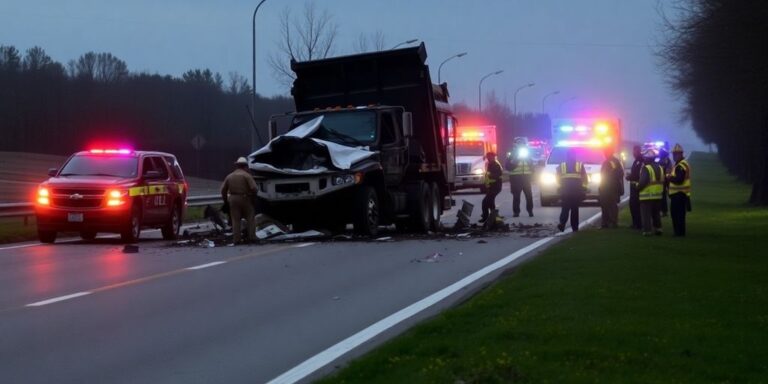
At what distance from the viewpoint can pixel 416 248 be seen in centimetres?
2103

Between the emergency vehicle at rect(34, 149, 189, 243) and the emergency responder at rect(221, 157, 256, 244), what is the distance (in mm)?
2272

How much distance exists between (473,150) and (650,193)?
97.8 ft

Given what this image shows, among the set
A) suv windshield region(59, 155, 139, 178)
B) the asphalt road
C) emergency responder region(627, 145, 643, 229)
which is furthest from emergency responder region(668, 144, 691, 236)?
suv windshield region(59, 155, 139, 178)

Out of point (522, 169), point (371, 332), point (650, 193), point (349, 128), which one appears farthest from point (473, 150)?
point (371, 332)

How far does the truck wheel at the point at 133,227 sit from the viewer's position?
23000 mm

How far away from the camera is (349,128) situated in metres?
23.8

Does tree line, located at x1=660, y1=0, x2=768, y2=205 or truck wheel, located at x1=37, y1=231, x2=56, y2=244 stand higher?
tree line, located at x1=660, y1=0, x2=768, y2=205

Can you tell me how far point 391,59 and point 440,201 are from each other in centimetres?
401

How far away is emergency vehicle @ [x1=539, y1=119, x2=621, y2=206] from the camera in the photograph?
36.9m

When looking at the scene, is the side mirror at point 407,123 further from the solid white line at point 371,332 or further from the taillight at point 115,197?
the solid white line at point 371,332

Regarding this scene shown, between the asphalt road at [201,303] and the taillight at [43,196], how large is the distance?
118 cm

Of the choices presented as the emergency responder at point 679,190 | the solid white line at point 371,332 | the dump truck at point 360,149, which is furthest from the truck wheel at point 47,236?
the emergency responder at point 679,190

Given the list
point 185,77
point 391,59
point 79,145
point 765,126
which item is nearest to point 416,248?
point 391,59

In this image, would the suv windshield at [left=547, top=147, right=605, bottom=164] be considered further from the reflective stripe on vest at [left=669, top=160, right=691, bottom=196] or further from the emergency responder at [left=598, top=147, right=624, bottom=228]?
the reflective stripe on vest at [left=669, top=160, right=691, bottom=196]
